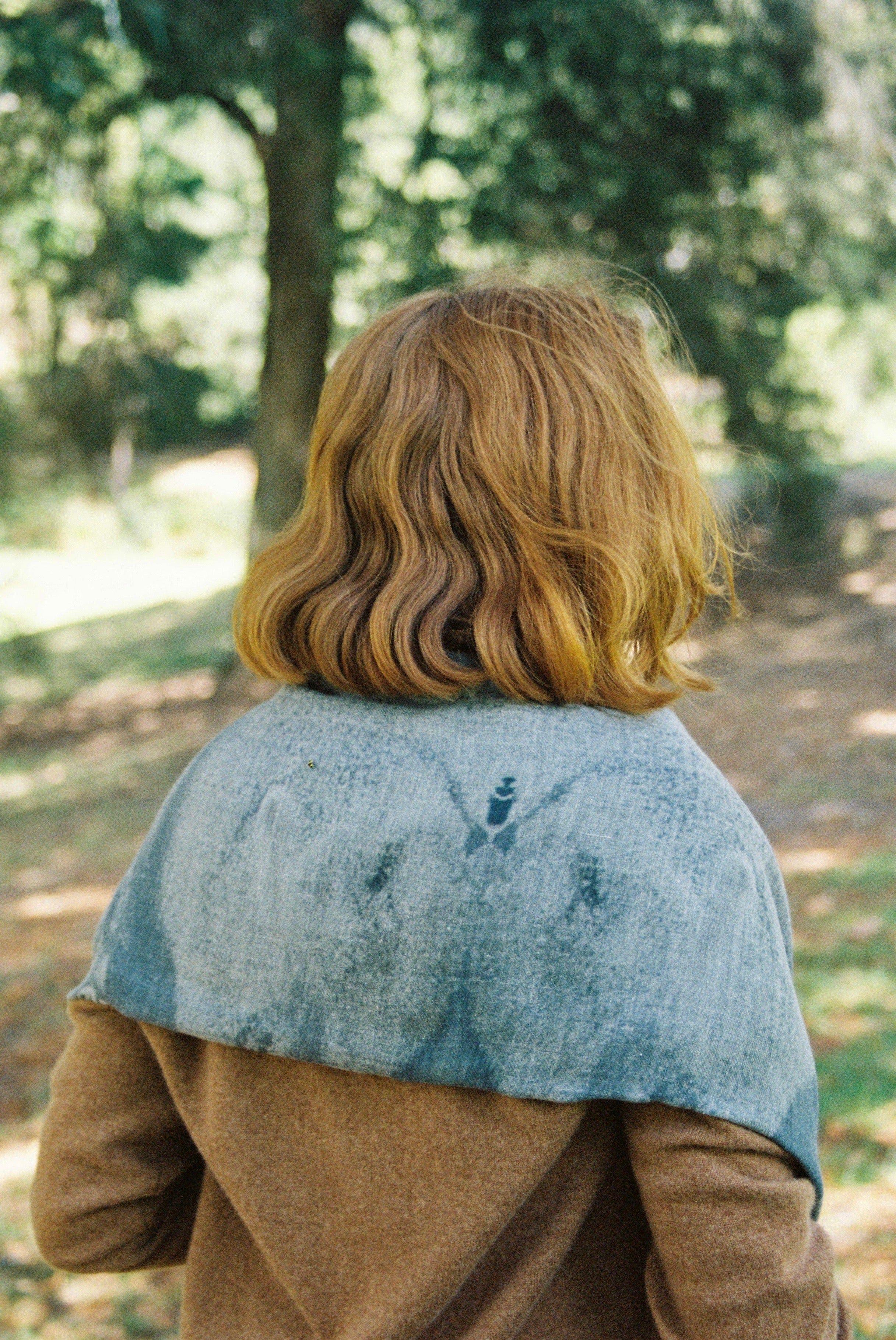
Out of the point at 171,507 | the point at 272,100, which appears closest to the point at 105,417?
the point at 272,100

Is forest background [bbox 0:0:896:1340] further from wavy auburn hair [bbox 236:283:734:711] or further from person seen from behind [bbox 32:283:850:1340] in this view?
wavy auburn hair [bbox 236:283:734:711]

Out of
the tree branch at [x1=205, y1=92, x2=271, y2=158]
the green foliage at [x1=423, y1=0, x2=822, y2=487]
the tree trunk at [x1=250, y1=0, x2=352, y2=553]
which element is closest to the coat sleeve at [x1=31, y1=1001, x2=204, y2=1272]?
the green foliage at [x1=423, y1=0, x2=822, y2=487]

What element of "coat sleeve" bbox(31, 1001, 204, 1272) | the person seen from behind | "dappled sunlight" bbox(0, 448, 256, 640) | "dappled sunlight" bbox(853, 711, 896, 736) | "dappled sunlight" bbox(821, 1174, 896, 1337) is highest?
the person seen from behind

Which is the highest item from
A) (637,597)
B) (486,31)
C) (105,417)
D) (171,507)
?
(486,31)

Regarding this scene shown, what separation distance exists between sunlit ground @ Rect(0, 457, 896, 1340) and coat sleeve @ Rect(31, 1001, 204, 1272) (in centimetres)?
83

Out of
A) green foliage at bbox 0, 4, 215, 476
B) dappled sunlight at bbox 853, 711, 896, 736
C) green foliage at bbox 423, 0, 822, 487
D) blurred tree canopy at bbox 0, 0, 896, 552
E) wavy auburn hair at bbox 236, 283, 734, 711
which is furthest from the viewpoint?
dappled sunlight at bbox 853, 711, 896, 736

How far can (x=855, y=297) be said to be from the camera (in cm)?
1095

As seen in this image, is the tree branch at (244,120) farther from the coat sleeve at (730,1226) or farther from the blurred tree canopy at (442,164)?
the coat sleeve at (730,1226)

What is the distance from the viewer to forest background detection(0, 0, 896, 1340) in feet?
14.3

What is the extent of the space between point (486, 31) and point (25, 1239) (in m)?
6.05

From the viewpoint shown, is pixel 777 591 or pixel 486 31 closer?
pixel 486 31

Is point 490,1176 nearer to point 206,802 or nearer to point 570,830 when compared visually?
point 570,830

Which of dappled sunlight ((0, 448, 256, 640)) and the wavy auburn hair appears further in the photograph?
dappled sunlight ((0, 448, 256, 640))

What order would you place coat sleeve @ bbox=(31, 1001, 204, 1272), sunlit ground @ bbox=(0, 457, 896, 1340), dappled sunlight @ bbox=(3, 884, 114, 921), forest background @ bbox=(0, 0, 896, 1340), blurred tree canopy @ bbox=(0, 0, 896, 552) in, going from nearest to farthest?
coat sleeve @ bbox=(31, 1001, 204, 1272), sunlit ground @ bbox=(0, 457, 896, 1340), forest background @ bbox=(0, 0, 896, 1340), dappled sunlight @ bbox=(3, 884, 114, 921), blurred tree canopy @ bbox=(0, 0, 896, 552)
